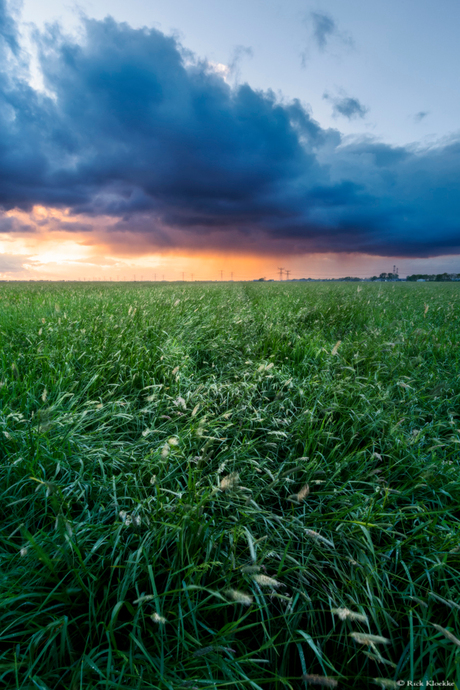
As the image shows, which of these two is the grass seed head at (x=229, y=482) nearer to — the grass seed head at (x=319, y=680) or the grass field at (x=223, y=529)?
the grass field at (x=223, y=529)

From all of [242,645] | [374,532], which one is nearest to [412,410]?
[374,532]

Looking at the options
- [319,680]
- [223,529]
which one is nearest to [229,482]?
[223,529]

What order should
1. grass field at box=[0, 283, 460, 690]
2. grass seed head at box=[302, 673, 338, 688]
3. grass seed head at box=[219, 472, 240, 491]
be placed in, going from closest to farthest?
grass seed head at box=[302, 673, 338, 688] < grass field at box=[0, 283, 460, 690] < grass seed head at box=[219, 472, 240, 491]

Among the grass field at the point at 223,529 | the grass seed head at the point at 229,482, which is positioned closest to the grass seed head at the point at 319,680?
the grass field at the point at 223,529

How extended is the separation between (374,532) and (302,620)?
68 centimetres

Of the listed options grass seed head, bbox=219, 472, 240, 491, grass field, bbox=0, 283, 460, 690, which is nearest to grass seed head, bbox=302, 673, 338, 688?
grass field, bbox=0, 283, 460, 690

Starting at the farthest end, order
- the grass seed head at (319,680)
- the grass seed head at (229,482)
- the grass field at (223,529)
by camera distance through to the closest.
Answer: the grass seed head at (229,482)
the grass field at (223,529)
the grass seed head at (319,680)

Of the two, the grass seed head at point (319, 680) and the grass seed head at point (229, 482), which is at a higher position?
the grass seed head at point (229, 482)

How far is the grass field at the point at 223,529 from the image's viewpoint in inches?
49.2

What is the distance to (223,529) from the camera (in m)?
1.72

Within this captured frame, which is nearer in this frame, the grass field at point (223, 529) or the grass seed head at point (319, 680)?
the grass seed head at point (319, 680)

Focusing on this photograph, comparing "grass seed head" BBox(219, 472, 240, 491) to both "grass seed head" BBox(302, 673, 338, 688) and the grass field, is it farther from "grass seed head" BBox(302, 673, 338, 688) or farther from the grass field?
"grass seed head" BBox(302, 673, 338, 688)

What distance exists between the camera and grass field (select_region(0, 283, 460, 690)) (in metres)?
1.25

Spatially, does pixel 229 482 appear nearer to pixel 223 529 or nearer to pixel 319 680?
pixel 223 529
